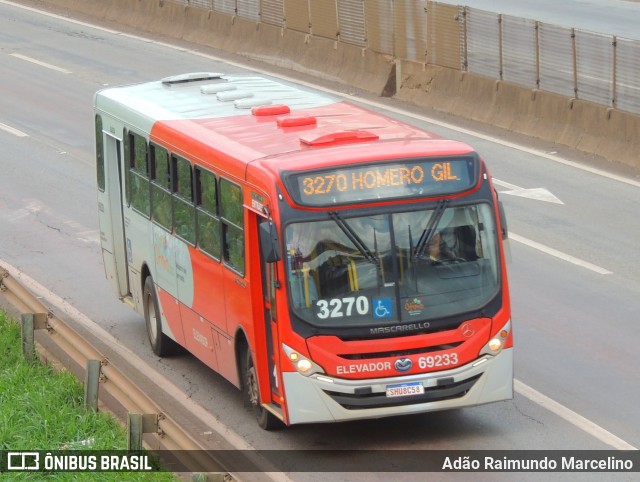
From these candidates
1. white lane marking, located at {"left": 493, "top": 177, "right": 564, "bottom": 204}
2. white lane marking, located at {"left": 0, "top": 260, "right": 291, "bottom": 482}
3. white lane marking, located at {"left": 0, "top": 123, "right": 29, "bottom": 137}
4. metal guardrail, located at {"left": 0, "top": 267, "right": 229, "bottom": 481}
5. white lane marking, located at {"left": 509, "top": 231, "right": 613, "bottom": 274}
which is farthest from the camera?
white lane marking, located at {"left": 0, "top": 123, "right": 29, "bottom": 137}

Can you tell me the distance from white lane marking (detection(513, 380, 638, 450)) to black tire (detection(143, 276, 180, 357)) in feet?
12.7

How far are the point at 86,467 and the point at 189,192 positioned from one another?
343 centimetres

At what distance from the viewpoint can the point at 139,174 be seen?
15469 mm

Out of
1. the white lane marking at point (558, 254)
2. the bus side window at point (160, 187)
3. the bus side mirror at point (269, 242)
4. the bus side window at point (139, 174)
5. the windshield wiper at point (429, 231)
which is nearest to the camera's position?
the bus side mirror at point (269, 242)

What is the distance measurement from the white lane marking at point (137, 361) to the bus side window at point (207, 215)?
1492mm

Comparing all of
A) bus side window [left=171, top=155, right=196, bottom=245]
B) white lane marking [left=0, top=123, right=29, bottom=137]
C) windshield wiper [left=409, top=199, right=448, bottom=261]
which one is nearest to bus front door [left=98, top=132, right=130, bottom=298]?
bus side window [left=171, top=155, right=196, bottom=245]

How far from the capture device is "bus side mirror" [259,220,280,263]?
11500 mm

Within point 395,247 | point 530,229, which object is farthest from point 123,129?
point 530,229

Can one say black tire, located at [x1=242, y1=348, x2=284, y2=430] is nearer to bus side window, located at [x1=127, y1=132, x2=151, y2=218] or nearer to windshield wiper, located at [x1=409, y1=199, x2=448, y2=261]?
windshield wiper, located at [x1=409, y1=199, x2=448, y2=261]

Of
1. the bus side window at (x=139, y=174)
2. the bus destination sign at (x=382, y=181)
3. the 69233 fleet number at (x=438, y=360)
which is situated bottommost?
the 69233 fleet number at (x=438, y=360)

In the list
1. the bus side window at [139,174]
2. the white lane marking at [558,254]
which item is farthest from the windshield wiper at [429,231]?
the white lane marking at [558,254]

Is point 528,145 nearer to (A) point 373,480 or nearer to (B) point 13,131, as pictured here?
(B) point 13,131

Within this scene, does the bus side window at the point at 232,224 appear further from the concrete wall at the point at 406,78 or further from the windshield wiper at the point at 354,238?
the concrete wall at the point at 406,78

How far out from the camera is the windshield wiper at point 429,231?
11.7 metres
